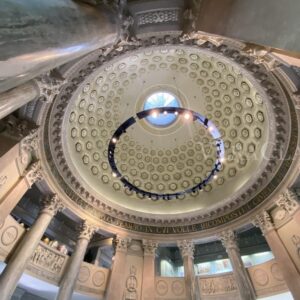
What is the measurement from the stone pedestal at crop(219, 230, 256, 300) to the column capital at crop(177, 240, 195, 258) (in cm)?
178

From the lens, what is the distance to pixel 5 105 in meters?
6.41

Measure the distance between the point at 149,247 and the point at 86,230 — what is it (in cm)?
387

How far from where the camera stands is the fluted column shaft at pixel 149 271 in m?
13.0

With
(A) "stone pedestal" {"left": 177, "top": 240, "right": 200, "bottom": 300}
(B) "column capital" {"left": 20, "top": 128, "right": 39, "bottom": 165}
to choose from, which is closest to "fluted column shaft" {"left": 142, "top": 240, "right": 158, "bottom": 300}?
(A) "stone pedestal" {"left": 177, "top": 240, "right": 200, "bottom": 300}

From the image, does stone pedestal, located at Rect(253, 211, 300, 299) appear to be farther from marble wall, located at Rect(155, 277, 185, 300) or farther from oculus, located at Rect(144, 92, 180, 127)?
oculus, located at Rect(144, 92, 180, 127)

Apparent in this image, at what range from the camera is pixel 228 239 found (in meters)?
13.9

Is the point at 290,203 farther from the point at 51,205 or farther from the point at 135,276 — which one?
the point at 51,205

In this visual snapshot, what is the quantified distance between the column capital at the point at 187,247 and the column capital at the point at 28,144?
31.8 ft

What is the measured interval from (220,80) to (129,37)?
1032 centimetres

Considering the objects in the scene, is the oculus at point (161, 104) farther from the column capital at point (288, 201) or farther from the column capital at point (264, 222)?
the column capital at point (288, 201)

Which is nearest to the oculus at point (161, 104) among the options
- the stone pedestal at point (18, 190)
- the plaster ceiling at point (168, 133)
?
the plaster ceiling at point (168, 133)

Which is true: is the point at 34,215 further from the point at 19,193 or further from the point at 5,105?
the point at 5,105

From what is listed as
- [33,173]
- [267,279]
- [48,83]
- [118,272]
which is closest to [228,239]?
[267,279]

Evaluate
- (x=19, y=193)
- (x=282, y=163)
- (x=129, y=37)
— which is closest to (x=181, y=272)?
(x=282, y=163)
